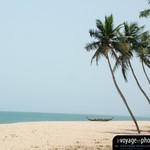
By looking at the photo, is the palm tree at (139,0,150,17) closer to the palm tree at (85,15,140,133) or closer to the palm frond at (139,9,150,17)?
→ the palm frond at (139,9,150,17)

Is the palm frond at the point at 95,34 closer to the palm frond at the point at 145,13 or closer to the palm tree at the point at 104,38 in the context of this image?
the palm tree at the point at 104,38

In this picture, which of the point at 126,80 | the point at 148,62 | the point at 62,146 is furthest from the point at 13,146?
the point at 148,62

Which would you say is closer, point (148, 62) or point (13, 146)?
point (13, 146)

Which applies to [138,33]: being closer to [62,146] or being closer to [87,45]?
[87,45]

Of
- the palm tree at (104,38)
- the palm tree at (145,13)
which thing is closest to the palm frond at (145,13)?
the palm tree at (145,13)

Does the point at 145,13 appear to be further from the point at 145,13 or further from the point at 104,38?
the point at 104,38

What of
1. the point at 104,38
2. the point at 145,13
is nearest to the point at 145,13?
the point at 145,13

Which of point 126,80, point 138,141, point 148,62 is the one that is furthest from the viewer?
point 148,62

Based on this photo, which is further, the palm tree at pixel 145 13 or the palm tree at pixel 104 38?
the palm tree at pixel 104 38

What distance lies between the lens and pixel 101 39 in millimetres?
33906

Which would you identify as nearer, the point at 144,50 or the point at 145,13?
the point at 145,13

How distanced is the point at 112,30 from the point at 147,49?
6.93 metres

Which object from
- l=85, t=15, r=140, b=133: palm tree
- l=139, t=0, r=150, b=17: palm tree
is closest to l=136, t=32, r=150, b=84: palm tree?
l=85, t=15, r=140, b=133: palm tree

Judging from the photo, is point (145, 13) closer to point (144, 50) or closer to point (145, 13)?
point (145, 13)
